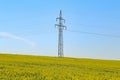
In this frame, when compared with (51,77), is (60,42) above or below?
above

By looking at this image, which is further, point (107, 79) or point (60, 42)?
point (60, 42)

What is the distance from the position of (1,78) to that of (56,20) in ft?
152

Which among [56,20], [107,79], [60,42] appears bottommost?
[107,79]

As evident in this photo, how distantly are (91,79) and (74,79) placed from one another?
3.36 feet

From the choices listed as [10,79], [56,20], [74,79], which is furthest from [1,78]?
[56,20]

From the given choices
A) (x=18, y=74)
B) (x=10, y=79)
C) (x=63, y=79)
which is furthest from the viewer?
(x=18, y=74)

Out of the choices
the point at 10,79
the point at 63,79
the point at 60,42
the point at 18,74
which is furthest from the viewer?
the point at 60,42

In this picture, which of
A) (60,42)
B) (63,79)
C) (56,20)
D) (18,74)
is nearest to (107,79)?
(63,79)

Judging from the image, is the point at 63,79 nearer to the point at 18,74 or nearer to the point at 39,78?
the point at 39,78

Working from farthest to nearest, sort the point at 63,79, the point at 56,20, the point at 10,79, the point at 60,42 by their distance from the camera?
the point at 56,20 → the point at 60,42 → the point at 63,79 → the point at 10,79

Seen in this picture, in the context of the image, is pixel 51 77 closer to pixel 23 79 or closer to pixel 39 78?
pixel 39 78

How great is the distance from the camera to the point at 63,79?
2078 centimetres

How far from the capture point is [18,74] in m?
22.4

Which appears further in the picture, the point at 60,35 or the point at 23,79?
the point at 60,35
